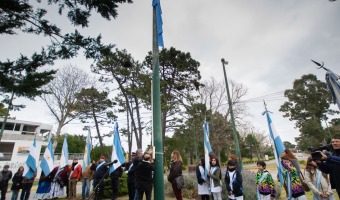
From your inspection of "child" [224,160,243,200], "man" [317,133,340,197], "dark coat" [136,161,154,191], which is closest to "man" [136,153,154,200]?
"dark coat" [136,161,154,191]

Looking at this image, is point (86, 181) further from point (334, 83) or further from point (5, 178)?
point (334, 83)

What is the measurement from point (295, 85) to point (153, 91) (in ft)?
162

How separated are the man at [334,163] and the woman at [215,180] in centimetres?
317

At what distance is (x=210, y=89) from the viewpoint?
2611 centimetres

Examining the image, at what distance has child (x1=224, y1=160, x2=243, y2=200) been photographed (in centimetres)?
548

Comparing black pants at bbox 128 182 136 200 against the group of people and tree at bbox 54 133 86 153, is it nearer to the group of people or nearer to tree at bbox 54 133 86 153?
the group of people

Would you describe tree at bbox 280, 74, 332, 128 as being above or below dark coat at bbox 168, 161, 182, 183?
above

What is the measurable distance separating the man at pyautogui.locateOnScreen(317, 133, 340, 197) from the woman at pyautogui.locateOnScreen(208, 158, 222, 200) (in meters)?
3.17

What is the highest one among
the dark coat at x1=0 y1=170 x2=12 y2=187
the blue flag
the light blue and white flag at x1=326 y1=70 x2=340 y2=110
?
the blue flag

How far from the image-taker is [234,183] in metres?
5.56

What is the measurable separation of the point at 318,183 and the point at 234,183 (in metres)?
1.91

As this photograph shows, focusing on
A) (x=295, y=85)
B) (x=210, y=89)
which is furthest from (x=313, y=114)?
(x=210, y=89)

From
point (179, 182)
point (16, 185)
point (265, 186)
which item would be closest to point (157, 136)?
point (265, 186)

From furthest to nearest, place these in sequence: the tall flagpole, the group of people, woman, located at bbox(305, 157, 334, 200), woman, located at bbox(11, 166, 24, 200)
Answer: woman, located at bbox(11, 166, 24, 200) < woman, located at bbox(305, 157, 334, 200) < the group of people < the tall flagpole
